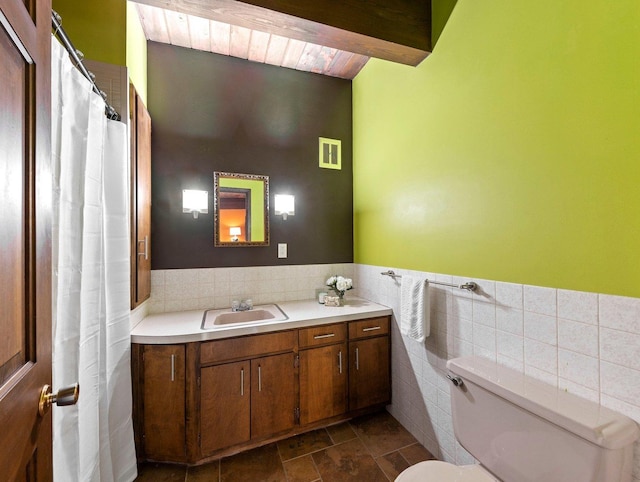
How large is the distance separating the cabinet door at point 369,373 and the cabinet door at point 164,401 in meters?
1.09

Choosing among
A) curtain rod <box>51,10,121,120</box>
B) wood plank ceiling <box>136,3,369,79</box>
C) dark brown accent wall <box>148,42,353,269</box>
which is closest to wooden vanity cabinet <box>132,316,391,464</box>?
dark brown accent wall <box>148,42,353,269</box>

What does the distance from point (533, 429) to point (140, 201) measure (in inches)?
87.2

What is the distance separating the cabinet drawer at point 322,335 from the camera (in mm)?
1861

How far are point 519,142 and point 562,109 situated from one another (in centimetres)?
18

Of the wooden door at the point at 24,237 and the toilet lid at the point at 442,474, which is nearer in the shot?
the wooden door at the point at 24,237

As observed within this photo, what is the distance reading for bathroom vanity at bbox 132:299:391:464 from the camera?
1591mm

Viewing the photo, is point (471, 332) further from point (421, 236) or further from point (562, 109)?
point (562, 109)

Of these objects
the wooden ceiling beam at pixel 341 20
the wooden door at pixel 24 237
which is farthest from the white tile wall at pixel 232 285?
the wooden ceiling beam at pixel 341 20

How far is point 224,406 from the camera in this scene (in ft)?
5.48

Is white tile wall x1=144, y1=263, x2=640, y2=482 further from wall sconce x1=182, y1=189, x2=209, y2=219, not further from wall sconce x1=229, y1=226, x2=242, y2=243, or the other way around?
wall sconce x1=182, y1=189, x2=209, y2=219

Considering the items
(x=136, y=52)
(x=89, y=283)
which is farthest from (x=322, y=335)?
(x=136, y=52)

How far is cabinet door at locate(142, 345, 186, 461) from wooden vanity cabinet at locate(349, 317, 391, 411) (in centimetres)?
A: 109

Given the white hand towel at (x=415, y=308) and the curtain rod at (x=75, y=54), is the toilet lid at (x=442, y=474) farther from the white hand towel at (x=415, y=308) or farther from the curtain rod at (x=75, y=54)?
the curtain rod at (x=75, y=54)

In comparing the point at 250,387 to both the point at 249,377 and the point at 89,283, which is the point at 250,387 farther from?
the point at 89,283
